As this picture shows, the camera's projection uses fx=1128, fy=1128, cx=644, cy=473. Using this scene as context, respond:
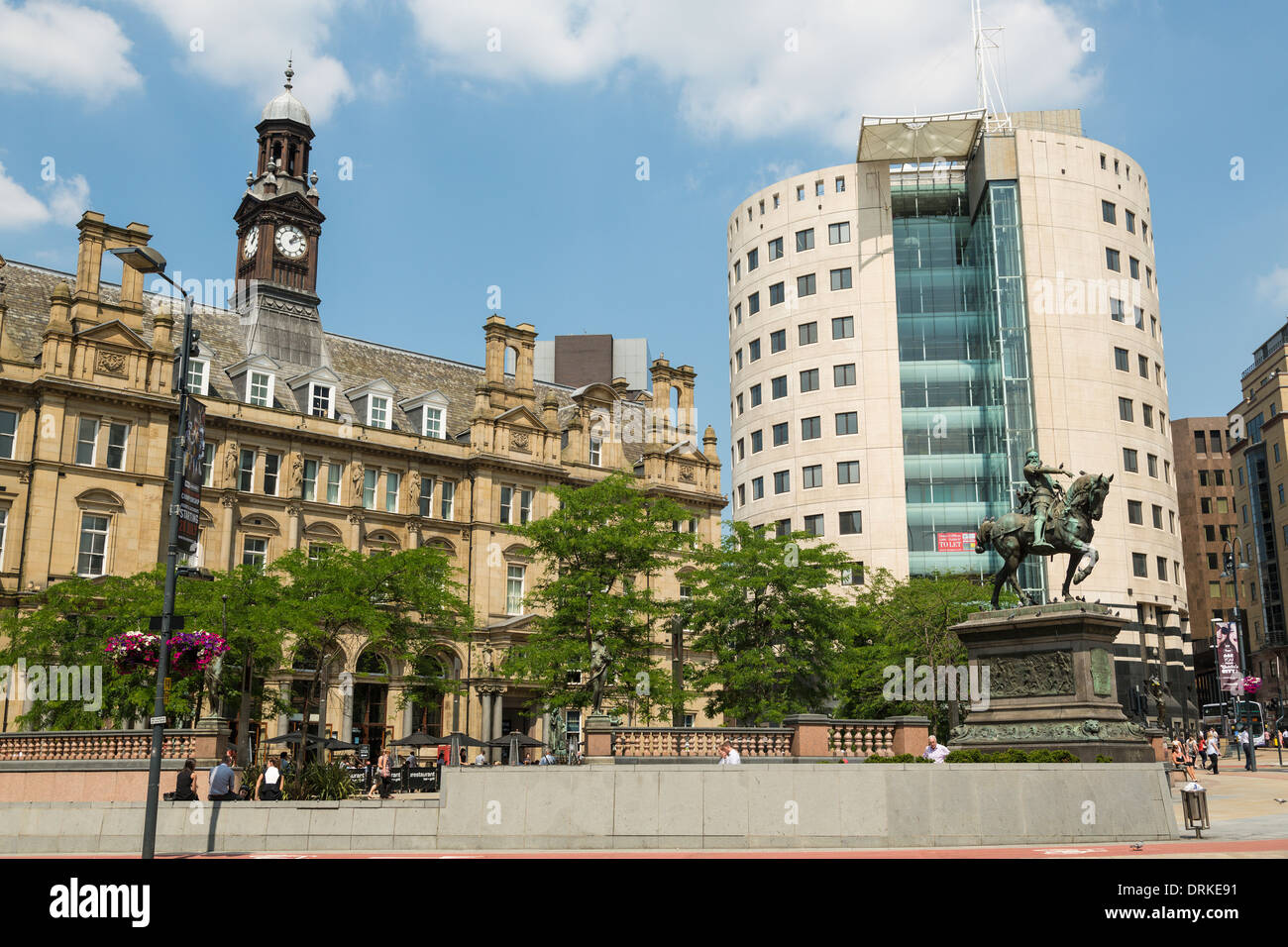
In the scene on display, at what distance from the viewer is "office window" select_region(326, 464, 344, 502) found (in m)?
60.0

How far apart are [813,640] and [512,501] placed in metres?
23.0

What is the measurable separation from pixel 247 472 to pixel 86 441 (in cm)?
780

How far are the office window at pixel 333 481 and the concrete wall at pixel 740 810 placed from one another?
38514 mm

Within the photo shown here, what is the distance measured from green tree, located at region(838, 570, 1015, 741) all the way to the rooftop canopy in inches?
1441

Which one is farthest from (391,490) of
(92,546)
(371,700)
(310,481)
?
(92,546)

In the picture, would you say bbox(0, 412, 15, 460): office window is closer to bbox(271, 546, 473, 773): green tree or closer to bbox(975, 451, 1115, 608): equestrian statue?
bbox(271, 546, 473, 773): green tree

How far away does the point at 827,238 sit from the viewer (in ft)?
267

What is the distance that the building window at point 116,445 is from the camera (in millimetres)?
52219

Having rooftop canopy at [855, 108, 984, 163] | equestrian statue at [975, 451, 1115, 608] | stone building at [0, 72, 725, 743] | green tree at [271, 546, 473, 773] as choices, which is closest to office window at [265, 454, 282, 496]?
stone building at [0, 72, 725, 743]

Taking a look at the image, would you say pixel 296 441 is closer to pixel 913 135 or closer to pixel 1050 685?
pixel 1050 685

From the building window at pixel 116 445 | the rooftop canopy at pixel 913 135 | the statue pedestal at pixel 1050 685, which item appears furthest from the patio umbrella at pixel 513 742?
the rooftop canopy at pixel 913 135

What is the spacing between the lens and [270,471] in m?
58.2

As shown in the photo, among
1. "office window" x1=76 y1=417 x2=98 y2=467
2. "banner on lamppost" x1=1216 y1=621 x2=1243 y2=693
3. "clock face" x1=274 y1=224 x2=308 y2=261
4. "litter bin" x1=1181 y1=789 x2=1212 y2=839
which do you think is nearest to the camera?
"litter bin" x1=1181 y1=789 x2=1212 y2=839
